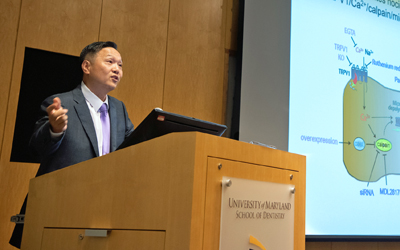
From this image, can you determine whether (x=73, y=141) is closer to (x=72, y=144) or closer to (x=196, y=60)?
(x=72, y=144)

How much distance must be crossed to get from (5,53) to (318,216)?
2283 millimetres

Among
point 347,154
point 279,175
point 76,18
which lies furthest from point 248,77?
point 279,175

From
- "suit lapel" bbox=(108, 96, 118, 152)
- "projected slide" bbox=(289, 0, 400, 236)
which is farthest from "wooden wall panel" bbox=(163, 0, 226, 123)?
"suit lapel" bbox=(108, 96, 118, 152)

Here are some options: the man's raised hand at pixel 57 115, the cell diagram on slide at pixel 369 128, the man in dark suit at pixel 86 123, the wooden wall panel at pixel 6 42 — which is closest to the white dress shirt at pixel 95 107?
the man in dark suit at pixel 86 123

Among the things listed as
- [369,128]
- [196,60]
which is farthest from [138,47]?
[369,128]

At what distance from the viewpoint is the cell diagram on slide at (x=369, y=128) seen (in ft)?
10.2

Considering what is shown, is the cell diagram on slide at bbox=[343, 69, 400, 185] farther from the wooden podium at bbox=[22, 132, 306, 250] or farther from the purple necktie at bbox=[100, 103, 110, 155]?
the wooden podium at bbox=[22, 132, 306, 250]

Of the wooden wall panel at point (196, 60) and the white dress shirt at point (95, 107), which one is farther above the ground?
the wooden wall panel at point (196, 60)

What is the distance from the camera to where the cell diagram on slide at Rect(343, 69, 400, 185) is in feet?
10.2

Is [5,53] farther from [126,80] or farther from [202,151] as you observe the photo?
[202,151]

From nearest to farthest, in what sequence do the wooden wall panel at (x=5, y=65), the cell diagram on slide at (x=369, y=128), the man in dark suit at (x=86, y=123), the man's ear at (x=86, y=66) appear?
the man in dark suit at (x=86, y=123) < the man's ear at (x=86, y=66) < the wooden wall panel at (x=5, y=65) < the cell diagram on slide at (x=369, y=128)

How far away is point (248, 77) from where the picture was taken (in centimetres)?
285

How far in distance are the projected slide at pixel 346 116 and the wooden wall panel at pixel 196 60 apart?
552 mm

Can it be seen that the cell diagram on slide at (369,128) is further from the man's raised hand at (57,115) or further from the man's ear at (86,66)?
the man's raised hand at (57,115)
